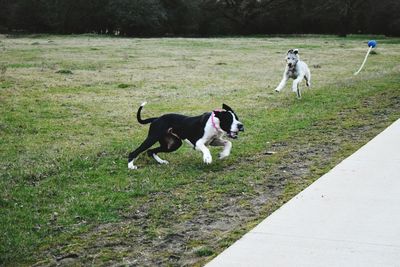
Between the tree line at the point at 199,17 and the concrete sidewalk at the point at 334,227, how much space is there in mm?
53201

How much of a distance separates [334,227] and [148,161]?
12.8ft

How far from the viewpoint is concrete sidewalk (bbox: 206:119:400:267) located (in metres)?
4.63

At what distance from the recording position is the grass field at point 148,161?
5461 millimetres

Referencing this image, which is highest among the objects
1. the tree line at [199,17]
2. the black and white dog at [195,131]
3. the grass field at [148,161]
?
the tree line at [199,17]

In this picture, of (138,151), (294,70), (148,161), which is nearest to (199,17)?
(294,70)

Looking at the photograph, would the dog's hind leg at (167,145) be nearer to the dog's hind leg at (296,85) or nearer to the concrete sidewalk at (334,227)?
the concrete sidewalk at (334,227)

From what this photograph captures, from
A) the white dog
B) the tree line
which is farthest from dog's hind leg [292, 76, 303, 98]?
the tree line

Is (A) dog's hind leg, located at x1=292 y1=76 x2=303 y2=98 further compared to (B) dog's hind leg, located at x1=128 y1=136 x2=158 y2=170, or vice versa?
(A) dog's hind leg, located at x1=292 y1=76 x2=303 y2=98

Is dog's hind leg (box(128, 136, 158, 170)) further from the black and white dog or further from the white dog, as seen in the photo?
the white dog

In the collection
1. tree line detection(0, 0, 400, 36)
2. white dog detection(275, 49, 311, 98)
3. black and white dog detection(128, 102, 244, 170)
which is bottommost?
black and white dog detection(128, 102, 244, 170)

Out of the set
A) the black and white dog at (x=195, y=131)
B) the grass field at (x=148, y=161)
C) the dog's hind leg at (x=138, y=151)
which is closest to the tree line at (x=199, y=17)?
the grass field at (x=148, y=161)

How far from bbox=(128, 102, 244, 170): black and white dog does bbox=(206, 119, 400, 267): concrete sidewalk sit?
159 cm

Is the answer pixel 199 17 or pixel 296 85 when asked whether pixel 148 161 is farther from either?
pixel 199 17

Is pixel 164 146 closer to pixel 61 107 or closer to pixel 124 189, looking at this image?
pixel 124 189
